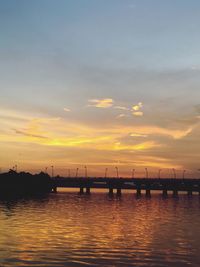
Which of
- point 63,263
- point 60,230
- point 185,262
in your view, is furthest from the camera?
point 60,230

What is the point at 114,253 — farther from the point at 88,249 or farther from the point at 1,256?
the point at 1,256

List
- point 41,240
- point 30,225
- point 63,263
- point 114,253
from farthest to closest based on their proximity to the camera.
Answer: point 30,225 → point 41,240 → point 114,253 → point 63,263

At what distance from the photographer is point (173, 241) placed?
5038 centimetres

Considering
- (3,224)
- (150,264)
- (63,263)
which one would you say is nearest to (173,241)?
(150,264)

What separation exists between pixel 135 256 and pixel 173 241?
12.5 meters

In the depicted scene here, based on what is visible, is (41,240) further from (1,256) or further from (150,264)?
(150,264)

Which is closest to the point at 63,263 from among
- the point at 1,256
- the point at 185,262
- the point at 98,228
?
the point at 1,256

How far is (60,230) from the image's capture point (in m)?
57.5

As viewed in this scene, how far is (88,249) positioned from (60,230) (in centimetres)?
1644

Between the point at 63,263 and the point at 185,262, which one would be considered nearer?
the point at 63,263

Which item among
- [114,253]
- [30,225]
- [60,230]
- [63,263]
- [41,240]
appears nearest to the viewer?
[63,263]

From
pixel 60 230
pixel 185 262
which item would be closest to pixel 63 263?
pixel 185 262

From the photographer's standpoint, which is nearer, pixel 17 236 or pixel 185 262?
pixel 185 262

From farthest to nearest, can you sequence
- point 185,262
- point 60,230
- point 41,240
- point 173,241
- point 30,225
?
point 30,225
point 60,230
point 173,241
point 41,240
point 185,262
